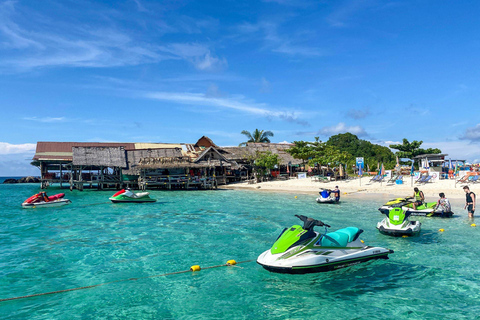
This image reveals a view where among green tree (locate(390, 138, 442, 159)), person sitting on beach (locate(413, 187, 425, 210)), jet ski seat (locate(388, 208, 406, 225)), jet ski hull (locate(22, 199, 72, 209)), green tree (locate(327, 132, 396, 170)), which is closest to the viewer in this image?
jet ski seat (locate(388, 208, 406, 225))

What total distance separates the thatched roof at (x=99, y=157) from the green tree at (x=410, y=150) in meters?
41.7

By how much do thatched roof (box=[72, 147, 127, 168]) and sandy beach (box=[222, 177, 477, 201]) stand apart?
50.8 ft

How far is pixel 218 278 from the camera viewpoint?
8.95 meters

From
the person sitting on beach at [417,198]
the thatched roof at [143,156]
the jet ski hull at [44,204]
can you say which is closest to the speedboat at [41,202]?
the jet ski hull at [44,204]

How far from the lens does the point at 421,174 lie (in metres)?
35.4

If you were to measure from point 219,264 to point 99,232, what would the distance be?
8034 mm

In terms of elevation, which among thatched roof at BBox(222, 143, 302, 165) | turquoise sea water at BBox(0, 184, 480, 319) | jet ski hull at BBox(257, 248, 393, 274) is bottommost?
turquoise sea water at BBox(0, 184, 480, 319)

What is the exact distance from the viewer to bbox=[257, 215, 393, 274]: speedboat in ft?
26.2

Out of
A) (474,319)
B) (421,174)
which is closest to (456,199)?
(421,174)

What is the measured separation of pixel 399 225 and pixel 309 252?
21.5ft

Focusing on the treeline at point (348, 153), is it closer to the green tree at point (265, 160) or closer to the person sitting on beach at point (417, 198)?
the green tree at point (265, 160)

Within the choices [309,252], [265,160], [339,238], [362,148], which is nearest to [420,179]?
[265,160]

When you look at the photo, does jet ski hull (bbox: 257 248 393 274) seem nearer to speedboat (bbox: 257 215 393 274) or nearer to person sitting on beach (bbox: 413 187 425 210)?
speedboat (bbox: 257 215 393 274)

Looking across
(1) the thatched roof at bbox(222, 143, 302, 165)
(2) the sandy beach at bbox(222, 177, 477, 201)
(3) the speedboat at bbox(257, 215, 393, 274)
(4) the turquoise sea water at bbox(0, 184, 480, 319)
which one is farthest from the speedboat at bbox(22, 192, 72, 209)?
(1) the thatched roof at bbox(222, 143, 302, 165)
